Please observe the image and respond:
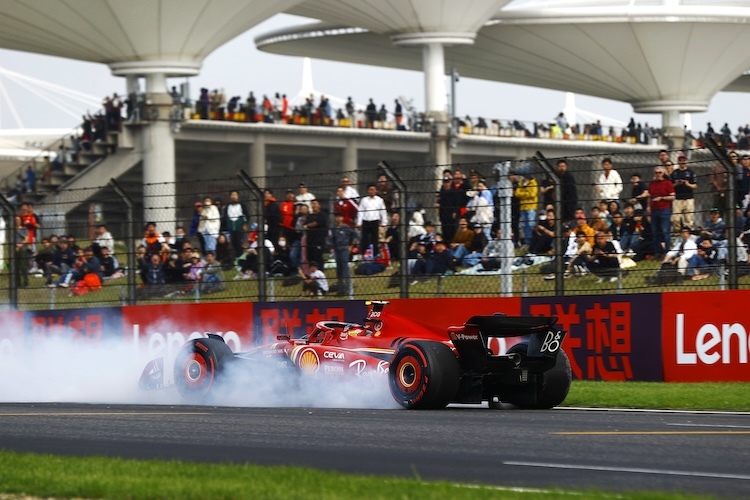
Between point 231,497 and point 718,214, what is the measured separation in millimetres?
9437

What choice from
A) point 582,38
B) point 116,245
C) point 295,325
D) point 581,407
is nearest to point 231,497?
point 581,407

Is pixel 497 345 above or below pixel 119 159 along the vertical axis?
below

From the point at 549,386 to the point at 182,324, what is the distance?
24.6ft

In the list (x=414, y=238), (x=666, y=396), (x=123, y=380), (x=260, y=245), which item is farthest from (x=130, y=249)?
(x=666, y=396)

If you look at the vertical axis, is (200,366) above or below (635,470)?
above

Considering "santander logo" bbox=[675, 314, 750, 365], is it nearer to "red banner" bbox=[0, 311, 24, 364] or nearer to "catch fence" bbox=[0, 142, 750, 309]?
"catch fence" bbox=[0, 142, 750, 309]

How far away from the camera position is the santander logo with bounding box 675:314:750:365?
15.3m

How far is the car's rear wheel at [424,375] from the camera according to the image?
1242 centimetres

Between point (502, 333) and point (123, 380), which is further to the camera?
Result: point (123, 380)

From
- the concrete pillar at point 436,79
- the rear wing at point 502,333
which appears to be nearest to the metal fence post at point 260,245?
the rear wing at point 502,333

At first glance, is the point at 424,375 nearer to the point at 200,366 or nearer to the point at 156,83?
the point at 200,366

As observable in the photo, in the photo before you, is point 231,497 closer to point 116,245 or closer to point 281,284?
point 281,284

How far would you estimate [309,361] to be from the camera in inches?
541

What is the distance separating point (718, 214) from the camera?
51.8ft
